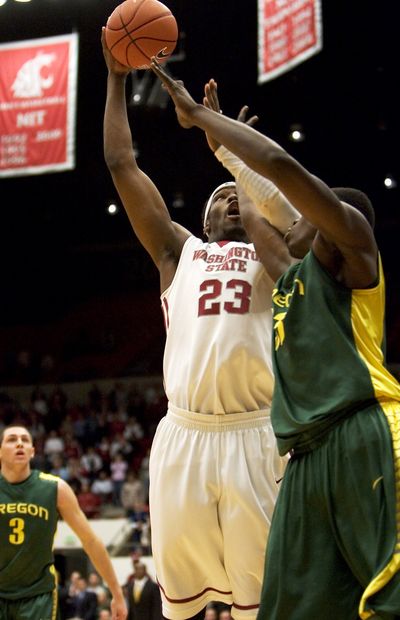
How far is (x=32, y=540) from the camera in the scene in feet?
19.8

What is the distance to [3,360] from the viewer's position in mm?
24828

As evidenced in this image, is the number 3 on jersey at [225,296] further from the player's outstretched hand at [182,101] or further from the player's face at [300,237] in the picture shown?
the player's outstretched hand at [182,101]

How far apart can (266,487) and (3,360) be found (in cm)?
2154

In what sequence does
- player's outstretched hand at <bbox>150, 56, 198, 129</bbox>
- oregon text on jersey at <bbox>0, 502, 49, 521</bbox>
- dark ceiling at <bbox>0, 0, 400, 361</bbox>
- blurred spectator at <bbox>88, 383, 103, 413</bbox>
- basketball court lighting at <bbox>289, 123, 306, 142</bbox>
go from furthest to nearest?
blurred spectator at <bbox>88, 383, 103, 413</bbox> < basketball court lighting at <bbox>289, 123, 306, 142</bbox> < dark ceiling at <bbox>0, 0, 400, 361</bbox> < oregon text on jersey at <bbox>0, 502, 49, 521</bbox> < player's outstretched hand at <bbox>150, 56, 198, 129</bbox>

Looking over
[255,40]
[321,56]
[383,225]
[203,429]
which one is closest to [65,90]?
[255,40]

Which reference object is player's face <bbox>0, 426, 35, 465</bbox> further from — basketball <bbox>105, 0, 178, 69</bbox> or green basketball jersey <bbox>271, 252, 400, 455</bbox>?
green basketball jersey <bbox>271, 252, 400, 455</bbox>

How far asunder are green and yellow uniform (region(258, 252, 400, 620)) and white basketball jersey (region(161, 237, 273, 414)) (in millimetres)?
810

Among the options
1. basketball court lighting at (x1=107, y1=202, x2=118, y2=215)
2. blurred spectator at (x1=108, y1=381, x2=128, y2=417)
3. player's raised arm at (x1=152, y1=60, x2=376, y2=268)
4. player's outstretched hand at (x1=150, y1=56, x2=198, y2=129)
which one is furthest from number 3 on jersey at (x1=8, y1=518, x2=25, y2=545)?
basketball court lighting at (x1=107, y1=202, x2=118, y2=215)

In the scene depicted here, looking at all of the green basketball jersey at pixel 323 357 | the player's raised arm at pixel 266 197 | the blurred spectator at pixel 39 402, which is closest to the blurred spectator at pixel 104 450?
the blurred spectator at pixel 39 402

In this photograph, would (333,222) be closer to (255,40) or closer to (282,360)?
(282,360)

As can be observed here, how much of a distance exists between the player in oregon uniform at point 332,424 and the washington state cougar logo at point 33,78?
8.75 meters

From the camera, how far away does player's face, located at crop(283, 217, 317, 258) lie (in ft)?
11.6

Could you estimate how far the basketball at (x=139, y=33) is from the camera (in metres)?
4.61

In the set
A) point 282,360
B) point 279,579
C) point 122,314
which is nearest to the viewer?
point 279,579
